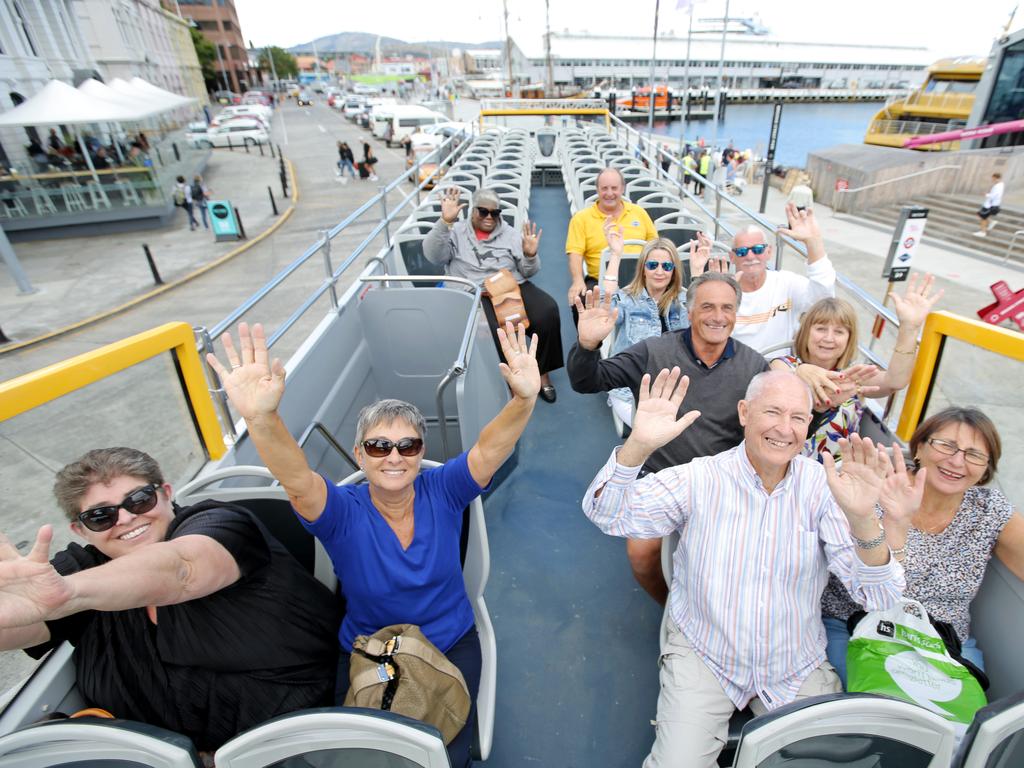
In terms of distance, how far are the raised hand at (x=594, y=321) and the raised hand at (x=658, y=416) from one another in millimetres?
417

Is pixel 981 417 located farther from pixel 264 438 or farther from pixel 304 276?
pixel 304 276

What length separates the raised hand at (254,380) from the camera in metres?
1.55

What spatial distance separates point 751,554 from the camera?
69.0 inches

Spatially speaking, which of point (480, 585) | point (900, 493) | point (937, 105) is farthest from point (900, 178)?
point (480, 585)

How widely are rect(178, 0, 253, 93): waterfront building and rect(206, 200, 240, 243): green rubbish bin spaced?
66.1m

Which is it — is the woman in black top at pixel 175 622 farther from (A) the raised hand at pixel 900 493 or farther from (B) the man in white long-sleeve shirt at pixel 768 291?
(B) the man in white long-sleeve shirt at pixel 768 291

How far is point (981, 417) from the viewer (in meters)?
1.76

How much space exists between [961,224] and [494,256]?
17.7m

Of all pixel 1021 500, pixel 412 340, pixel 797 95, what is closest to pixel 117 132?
pixel 412 340

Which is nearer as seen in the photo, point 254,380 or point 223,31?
point 254,380

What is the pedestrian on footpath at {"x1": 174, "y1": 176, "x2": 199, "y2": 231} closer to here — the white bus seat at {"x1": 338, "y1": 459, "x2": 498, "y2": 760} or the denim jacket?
the denim jacket

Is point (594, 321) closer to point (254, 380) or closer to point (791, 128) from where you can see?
point (254, 380)

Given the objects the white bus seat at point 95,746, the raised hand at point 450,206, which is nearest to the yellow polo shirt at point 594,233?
the raised hand at point 450,206

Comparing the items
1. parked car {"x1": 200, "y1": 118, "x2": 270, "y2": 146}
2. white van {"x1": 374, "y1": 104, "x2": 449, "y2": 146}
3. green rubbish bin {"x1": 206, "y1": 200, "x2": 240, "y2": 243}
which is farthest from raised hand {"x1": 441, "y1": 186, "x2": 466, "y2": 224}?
parked car {"x1": 200, "y1": 118, "x2": 270, "y2": 146}
